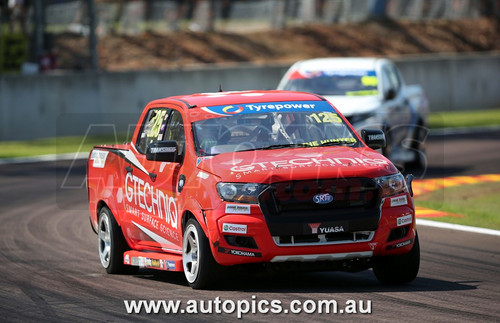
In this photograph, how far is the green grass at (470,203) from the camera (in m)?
13.9

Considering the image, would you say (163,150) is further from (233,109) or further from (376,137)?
(376,137)

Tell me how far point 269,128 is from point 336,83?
9866mm

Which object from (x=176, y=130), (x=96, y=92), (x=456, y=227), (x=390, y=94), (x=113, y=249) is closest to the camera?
(x=176, y=130)

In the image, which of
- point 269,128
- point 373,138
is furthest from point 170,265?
point 373,138

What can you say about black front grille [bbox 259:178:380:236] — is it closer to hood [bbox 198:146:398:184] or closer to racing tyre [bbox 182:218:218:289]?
hood [bbox 198:146:398:184]

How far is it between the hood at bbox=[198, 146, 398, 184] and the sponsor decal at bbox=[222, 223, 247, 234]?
1.19 ft

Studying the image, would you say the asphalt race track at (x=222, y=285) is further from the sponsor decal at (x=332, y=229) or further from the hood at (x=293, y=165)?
the hood at (x=293, y=165)

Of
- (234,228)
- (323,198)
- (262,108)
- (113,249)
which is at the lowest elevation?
(113,249)

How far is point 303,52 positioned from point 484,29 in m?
12.2

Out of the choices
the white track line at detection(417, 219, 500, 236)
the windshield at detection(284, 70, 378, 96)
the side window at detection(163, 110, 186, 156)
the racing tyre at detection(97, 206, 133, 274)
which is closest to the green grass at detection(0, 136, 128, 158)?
the windshield at detection(284, 70, 378, 96)

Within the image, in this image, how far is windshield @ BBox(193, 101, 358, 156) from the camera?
9484 mm

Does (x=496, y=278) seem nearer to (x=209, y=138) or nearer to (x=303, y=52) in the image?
(x=209, y=138)

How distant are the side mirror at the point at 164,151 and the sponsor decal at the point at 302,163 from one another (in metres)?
0.85

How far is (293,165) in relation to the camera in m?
8.67
